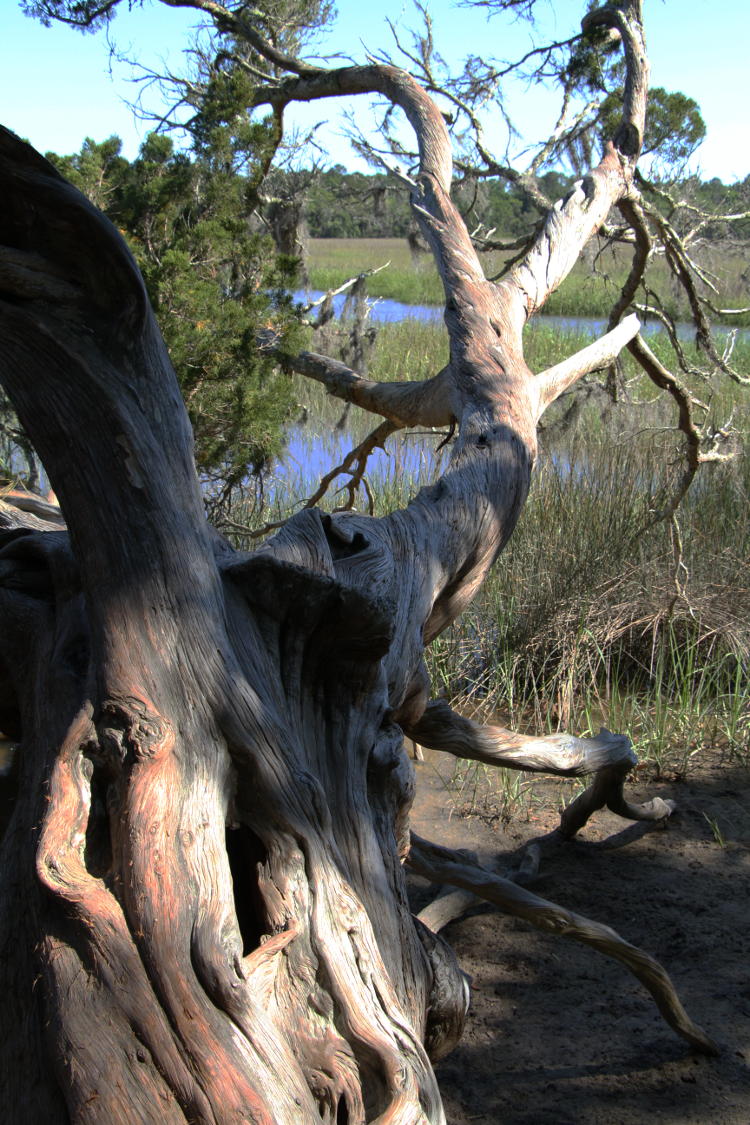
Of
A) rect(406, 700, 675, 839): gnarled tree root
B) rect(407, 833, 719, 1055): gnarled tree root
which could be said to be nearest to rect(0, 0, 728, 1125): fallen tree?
rect(406, 700, 675, 839): gnarled tree root

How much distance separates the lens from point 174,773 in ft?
5.13

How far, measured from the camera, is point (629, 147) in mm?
4035

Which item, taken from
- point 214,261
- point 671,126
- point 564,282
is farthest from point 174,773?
point 564,282

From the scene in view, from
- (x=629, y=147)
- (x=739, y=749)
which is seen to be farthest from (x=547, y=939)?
(x=629, y=147)

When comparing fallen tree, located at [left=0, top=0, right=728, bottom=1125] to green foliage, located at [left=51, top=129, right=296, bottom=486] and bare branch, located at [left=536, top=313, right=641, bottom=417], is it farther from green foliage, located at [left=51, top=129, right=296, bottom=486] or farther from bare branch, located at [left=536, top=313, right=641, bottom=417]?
green foliage, located at [left=51, top=129, right=296, bottom=486]

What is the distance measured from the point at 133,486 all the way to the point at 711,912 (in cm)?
242

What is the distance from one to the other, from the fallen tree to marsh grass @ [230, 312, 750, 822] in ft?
6.94

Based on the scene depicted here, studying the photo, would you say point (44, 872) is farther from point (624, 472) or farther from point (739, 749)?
point (624, 472)

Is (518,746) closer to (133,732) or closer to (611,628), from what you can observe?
(133,732)

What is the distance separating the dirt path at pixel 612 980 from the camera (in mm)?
2230

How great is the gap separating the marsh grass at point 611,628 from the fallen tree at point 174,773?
2.11 m

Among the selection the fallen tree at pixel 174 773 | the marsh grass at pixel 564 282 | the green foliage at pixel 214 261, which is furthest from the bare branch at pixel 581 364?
the marsh grass at pixel 564 282

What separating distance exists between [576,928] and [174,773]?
1278mm

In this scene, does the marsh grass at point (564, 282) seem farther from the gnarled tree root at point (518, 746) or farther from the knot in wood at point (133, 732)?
the knot in wood at point (133, 732)
